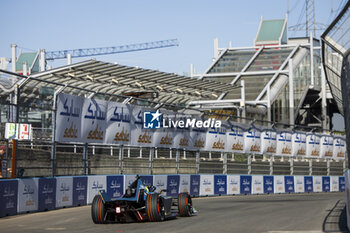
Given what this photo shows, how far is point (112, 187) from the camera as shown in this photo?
1822 centimetres

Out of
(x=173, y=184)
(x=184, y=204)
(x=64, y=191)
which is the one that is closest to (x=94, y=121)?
(x=64, y=191)

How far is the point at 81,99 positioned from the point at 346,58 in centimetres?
916

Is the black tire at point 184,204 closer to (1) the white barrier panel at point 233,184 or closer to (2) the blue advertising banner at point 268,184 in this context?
(1) the white barrier panel at point 233,184

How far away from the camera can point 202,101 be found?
50156mm

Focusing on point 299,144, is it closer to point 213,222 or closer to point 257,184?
point 257,184

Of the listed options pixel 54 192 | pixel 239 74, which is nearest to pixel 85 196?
pixel 54 192

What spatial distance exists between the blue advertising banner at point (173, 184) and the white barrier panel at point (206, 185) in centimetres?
177

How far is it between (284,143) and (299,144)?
1619mm

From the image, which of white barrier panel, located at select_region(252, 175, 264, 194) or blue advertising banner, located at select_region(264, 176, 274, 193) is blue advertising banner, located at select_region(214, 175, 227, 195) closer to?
white barrier panel, located at select_region(252, 175, 264, 194)

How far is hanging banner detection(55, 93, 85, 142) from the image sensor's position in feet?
53.8

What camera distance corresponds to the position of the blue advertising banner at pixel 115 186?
1809cm

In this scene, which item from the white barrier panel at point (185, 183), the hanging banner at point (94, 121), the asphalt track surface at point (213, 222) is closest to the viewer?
the asphalt track surface at point (213, 222)

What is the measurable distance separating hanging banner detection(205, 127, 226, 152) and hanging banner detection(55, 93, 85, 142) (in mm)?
8364

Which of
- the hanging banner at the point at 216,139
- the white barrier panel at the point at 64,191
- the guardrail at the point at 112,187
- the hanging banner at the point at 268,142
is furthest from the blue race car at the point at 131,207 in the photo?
the hanging banner at the point at 268,142
